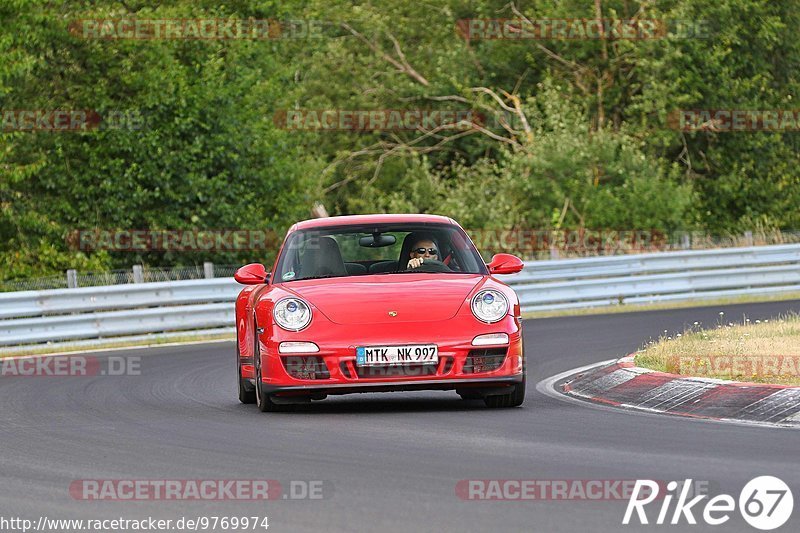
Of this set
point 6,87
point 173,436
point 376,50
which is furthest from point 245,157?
point 173,436

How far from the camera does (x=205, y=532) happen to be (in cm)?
679

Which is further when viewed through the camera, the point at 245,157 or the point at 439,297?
the point at 245,157

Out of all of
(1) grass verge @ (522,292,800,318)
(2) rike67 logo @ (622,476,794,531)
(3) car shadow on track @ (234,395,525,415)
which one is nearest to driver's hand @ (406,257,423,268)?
(3) car shadow on track @ (234,395,525,415)

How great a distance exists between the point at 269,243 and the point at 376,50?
498 inches

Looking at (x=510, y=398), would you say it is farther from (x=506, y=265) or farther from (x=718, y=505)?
(x=718, y=505)

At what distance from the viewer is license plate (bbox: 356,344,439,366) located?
11469mm

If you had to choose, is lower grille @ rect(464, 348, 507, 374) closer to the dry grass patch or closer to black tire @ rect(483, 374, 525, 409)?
black tire @ rect(483, 374, 525, 409)

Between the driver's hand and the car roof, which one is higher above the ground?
the car roof

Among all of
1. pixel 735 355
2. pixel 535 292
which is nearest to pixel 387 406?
pixel 735 355

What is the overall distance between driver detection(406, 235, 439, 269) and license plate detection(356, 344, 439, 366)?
4.88 feet

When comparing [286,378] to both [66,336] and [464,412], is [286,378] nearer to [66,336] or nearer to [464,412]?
[464,412]

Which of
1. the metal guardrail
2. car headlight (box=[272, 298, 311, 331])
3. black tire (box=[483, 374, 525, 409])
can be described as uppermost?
car headlight (box=[272, 298, 311, 331])

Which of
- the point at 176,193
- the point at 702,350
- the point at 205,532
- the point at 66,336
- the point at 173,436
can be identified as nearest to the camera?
the point at 205,532

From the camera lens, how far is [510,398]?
12086 mm
